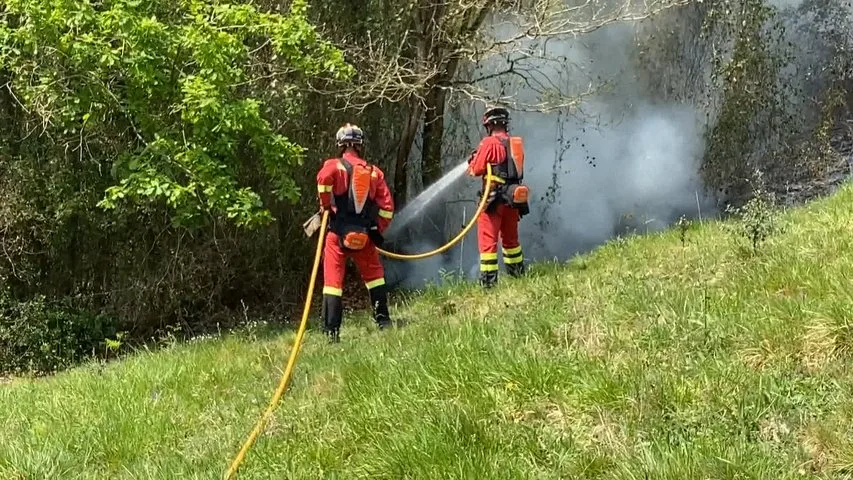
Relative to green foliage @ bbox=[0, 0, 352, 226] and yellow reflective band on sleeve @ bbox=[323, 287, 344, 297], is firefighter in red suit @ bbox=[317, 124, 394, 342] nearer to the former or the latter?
yellow reflective band on sleeve @ bbox=[323, 287, 344, 297]

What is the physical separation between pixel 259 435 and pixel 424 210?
8.95m

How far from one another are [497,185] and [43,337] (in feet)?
20.4

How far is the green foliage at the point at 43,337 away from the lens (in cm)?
935

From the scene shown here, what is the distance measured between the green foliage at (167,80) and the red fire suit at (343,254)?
1490 millimetres

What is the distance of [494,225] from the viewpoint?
7.17m

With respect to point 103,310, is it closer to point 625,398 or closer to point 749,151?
Result: point 625,398

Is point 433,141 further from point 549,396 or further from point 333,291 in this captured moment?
point 549,396

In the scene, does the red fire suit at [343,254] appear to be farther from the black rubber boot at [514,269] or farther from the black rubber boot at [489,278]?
the black rubber boot at [514,269]

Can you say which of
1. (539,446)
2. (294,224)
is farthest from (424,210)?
(539,446)

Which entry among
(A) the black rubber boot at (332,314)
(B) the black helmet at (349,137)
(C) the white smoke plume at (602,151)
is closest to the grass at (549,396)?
(A) the black rubber boot at (332,314)

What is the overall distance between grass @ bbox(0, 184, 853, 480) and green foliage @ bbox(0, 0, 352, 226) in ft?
7.36

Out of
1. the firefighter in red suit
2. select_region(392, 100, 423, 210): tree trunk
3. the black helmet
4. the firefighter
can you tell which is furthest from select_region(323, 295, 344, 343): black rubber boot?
select_region(392, 100, 423, 210): tree trunk

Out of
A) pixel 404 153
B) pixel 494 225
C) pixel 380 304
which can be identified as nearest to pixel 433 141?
pixel 404 153

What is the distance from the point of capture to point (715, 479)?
92.3 inches
